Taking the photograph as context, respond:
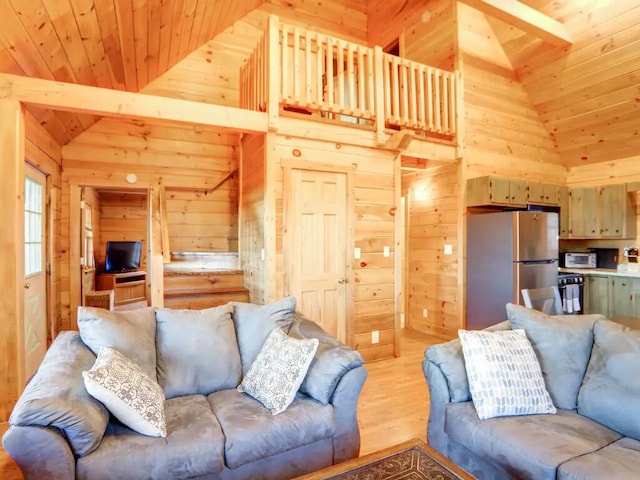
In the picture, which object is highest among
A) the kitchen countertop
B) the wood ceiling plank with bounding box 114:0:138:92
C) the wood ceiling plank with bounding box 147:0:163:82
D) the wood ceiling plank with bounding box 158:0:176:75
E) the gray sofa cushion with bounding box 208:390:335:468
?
the wood ceiling plank with bounding box 158:0:176:75

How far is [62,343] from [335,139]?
9.45 feet

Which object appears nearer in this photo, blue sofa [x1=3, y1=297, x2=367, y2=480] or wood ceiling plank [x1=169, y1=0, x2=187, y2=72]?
blue sofa [x1=3, y1=297, x2=367, y2=480]

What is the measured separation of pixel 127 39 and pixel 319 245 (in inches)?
106

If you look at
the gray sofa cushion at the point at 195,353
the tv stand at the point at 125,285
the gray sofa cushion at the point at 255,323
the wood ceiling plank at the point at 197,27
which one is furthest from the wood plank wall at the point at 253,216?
the tv stand at the point at 125,285

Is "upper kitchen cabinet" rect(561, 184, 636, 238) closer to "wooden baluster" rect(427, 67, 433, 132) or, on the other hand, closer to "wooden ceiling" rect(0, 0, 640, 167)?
"wooden ceiling" rect(0, 0, 640, 167)

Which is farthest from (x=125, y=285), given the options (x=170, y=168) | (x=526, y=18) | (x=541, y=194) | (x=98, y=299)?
(x=526, y=18)

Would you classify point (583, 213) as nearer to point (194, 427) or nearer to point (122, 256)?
point (194, 427)

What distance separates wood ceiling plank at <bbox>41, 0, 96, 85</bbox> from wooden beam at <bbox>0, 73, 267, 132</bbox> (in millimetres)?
337

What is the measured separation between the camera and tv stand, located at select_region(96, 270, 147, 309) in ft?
20.8

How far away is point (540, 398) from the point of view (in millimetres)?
1863

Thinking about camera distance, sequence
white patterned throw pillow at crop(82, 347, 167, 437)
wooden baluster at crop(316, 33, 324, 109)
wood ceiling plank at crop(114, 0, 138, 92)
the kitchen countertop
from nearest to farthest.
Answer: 1. white patterned throw pillow at crop(82, 347, 167, 437)
2. wood ceiling plank at crop(114, 0, 138, 92)
3. wooden baluster at crop(316, 33, 324, 109)
4. the kitchen countertop

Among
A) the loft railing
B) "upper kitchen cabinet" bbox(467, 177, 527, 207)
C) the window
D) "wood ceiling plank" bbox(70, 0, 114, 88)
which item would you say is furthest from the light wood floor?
"wood ceiling plank" bbox(70, 0, 114, 88)

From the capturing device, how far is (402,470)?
1359 mm

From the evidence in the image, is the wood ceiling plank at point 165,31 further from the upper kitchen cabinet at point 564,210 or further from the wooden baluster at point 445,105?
the upper kitchen cabinet at point 564,210
